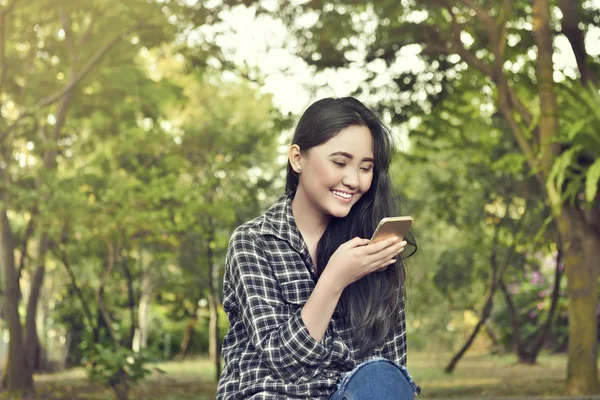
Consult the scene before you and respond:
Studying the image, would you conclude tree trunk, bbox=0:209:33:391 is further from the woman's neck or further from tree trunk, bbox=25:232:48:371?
the woman's neck

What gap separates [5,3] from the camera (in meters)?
8.83

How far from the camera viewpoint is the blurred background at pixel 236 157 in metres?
7.46

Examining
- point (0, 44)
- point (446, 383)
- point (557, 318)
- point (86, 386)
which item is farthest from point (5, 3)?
point (557, 318)

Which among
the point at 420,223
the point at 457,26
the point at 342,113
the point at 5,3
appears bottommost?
the point at 342,113

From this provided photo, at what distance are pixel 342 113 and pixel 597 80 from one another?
5.79 meters

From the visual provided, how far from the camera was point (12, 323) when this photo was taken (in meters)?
10.1

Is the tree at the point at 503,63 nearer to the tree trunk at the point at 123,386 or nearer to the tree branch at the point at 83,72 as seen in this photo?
Result: the tree branch at the point at 83,72

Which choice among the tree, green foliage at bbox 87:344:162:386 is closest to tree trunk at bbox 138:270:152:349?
green foliage at bbox 87:344:162:386

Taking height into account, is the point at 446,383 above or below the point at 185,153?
below

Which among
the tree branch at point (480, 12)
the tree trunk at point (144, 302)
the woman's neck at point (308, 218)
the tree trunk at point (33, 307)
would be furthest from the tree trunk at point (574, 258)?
the tree trunk at point (144, 302)

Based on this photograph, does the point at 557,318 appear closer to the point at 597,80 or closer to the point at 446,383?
the point at 446,383

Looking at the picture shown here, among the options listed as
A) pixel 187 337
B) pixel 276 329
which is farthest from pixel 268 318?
pixel 187 337

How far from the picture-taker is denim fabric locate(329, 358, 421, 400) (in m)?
2.02

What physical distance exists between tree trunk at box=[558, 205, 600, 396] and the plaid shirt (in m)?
5.37
